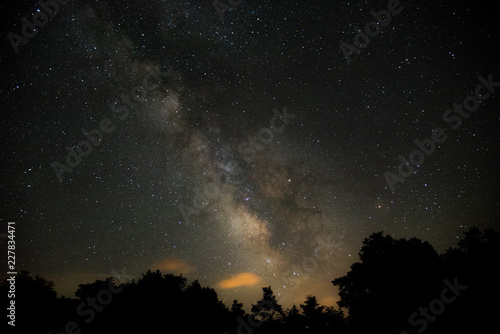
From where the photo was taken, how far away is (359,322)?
16.3 m

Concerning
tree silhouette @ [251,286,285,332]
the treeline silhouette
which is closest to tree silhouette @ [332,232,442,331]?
the treeline silhouette

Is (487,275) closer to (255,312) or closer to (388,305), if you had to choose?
(388,305)

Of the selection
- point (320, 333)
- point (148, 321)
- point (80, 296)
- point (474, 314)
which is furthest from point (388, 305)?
point (80, 296)

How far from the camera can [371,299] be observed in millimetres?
17453

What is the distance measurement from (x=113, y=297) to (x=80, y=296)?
440cm
